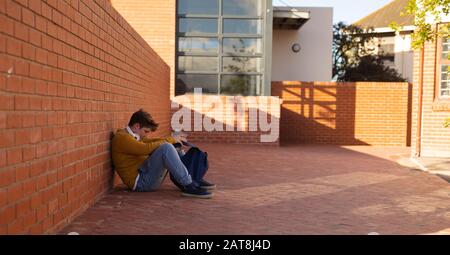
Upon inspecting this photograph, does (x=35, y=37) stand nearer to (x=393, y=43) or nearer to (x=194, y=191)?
(x=194, y=191)

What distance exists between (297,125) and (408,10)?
10.4m

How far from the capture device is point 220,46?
15.7 metres

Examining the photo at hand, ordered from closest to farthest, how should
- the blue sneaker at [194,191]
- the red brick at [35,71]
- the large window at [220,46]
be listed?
1. the red brick at [35,71]
2. the blue sneaker at [194,191]
3. the large window at [220,46]

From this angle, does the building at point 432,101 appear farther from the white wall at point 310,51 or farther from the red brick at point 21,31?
the red brick at point 21,31

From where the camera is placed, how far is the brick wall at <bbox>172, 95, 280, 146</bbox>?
50.9 feet

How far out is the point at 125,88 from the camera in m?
7.38

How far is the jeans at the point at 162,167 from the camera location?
6008 millimetres

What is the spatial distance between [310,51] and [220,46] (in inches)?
245

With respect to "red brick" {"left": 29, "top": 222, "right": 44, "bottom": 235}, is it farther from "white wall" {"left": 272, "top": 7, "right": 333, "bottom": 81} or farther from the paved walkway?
"white wall" {"left": 272, "top": 7, "right": 333, "bottom": 81}

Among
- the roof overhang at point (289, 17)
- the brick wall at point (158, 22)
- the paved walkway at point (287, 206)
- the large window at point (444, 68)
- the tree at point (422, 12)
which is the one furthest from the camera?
the roof overhang at point (289, 17)

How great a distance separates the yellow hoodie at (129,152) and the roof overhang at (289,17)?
12568 mm

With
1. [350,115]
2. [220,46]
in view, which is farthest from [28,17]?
[350,115]

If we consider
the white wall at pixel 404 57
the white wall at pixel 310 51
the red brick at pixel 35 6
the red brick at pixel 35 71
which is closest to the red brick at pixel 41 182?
the red brick at pixel 35 71
